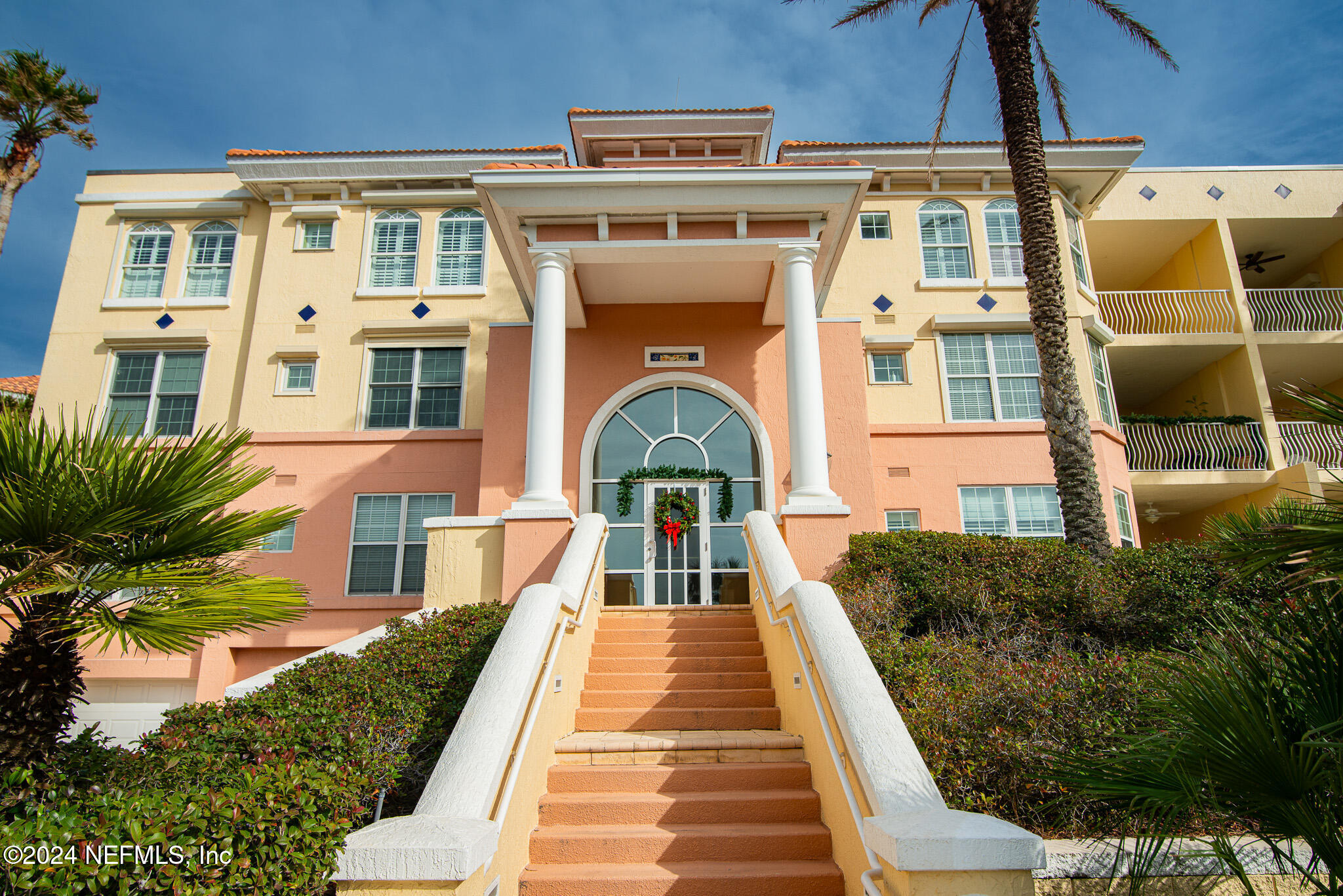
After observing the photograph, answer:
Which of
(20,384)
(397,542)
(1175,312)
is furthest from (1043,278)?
(20,384)

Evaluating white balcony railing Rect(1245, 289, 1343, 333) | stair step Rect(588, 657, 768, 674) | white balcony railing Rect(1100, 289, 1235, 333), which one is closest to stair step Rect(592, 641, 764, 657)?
stair step Rect(588, 657, 768, 674)

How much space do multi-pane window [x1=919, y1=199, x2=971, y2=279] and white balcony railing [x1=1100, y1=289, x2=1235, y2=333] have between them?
4165 mm

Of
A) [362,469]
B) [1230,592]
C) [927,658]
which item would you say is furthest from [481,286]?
[1230,592]

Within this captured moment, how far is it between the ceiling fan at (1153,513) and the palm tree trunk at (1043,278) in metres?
8.45

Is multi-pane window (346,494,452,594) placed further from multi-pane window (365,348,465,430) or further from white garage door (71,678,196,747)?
white garage door (71,678,196,747)

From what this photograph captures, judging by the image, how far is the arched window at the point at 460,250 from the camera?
16266 millimetres

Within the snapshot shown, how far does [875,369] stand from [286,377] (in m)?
11.5

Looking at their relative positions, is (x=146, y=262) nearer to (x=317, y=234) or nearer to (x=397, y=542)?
(x=317, y=234)

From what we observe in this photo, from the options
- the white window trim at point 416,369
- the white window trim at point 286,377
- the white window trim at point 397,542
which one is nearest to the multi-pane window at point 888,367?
the white window trim at point 416,369

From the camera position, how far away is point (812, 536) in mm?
10266

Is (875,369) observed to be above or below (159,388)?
above

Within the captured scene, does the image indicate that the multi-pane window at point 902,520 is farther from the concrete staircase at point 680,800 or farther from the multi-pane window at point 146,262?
the multi-pane window at point 146,262

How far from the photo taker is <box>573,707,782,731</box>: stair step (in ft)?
22.2

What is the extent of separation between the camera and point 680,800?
17.9ft
